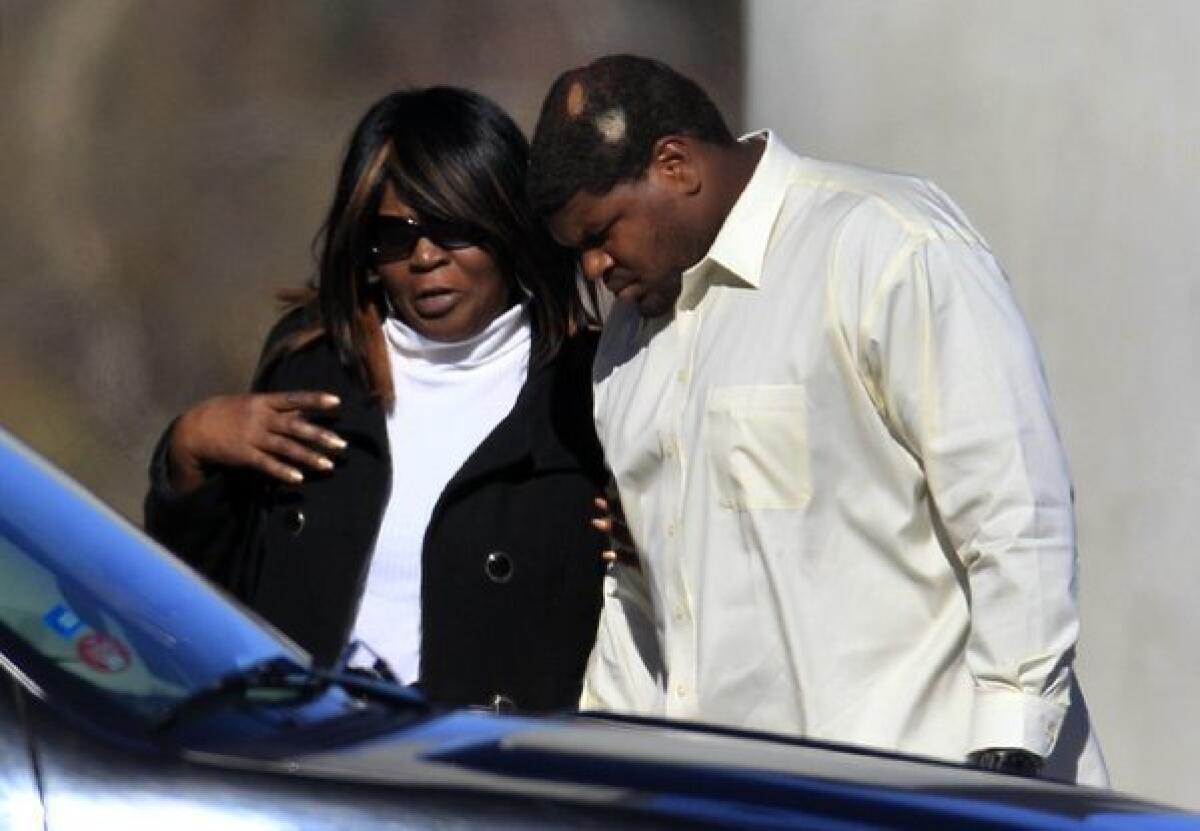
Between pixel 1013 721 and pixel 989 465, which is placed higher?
pixel 989 465

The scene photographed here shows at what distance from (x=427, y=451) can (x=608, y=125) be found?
81cm

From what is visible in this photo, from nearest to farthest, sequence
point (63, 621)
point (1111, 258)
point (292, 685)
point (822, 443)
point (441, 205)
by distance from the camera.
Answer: point (63, 621)
point (292, 685)
point (822, 443)
point (441, 205)
point (1111, 258)

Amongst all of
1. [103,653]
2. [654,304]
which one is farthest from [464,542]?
[103,653]

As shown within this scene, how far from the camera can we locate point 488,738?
126 inches

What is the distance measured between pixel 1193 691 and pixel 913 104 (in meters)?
1.51

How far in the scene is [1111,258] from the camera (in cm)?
682

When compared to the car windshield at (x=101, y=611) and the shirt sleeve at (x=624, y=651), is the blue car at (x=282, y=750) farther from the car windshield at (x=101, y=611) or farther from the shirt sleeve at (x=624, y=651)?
the shirt sleeve at (x=624, y=651)

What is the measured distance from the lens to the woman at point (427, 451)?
199 inches

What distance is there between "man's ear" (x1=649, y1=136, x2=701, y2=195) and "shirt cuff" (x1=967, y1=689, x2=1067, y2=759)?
0.88 m

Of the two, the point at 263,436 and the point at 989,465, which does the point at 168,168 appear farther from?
the point at 989,465

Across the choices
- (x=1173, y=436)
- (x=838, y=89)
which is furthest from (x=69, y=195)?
(x=1173, y=436)

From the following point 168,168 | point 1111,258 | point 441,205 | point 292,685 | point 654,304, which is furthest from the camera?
point 168,168

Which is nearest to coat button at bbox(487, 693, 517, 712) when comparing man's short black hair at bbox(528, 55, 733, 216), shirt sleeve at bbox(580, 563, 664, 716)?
shirt sleeve at bbox(580, 563, 664, 716)

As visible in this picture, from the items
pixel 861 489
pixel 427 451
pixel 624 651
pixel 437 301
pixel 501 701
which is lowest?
pixel 501 701
